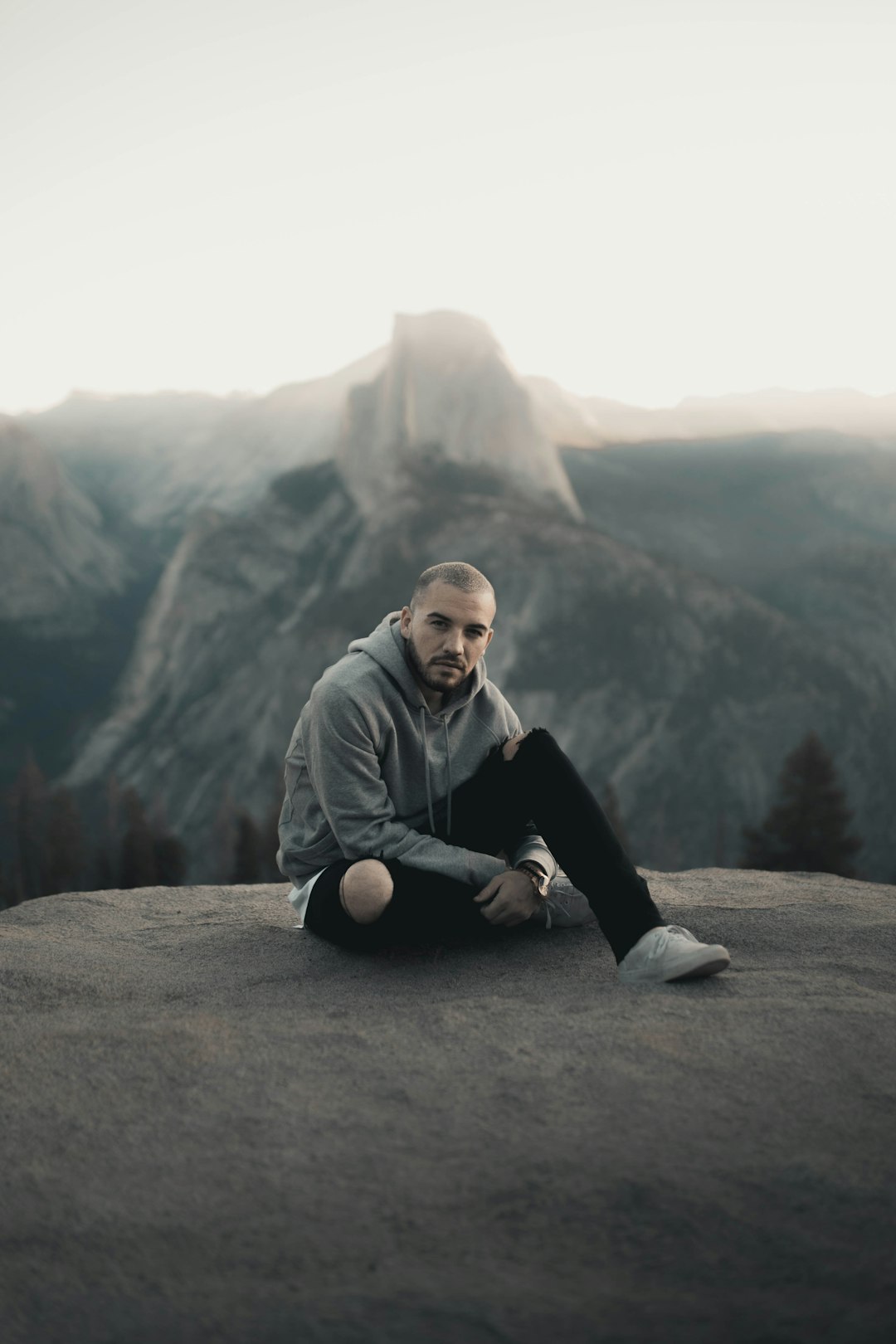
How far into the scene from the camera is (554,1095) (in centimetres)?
310

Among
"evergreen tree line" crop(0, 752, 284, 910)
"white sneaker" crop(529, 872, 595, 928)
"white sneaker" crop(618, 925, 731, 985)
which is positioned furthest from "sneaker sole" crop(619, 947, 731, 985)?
"evergreen tree line" crop(0, 752, 284, 910)

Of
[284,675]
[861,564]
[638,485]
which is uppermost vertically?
[638,485]

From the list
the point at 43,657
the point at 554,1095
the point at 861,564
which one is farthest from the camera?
the point at 43,657

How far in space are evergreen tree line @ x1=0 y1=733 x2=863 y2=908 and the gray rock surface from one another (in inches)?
301

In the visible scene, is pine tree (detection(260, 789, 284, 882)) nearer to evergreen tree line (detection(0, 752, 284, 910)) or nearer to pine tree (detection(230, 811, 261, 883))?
evergreen tree line (detection(0, 752, 284, 910))

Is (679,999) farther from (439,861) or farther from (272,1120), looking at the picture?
(272,1120)

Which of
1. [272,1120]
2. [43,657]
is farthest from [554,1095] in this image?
[43,657]

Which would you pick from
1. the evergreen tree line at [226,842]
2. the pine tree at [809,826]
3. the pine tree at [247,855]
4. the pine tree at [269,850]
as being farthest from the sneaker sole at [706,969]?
the pine tree at [247,855]

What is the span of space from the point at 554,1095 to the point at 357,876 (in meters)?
1.55

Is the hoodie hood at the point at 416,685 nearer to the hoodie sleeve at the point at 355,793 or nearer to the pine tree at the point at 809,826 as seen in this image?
the hoodie sleeve at the point at 355,793

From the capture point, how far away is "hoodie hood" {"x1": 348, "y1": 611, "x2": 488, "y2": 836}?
184 inches

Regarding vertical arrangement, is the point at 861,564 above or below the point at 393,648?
above

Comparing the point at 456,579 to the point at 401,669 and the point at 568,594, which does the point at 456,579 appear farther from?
the point at 568,594

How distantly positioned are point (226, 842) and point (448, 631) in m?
44.9
